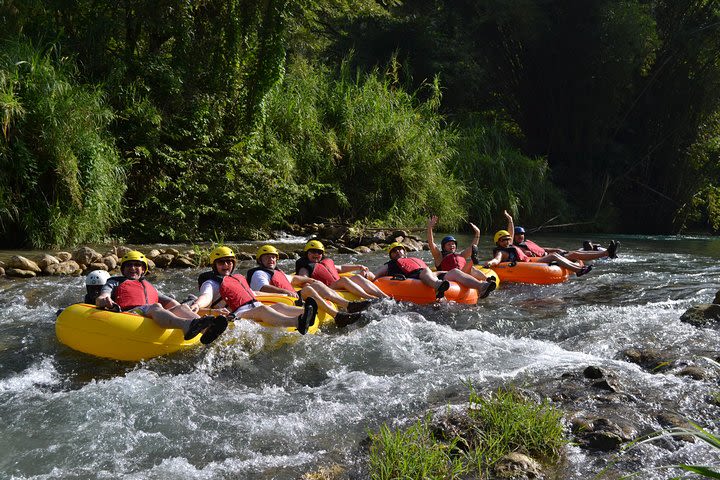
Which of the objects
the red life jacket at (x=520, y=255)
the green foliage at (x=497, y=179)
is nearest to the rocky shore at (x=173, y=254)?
the red life jacket at (x=520, y=255)

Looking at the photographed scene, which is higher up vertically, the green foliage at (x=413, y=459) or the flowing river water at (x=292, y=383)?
the green foliage at (x=413, y=459)

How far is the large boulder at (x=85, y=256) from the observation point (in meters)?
8.43

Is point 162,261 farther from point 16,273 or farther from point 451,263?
point 451,263

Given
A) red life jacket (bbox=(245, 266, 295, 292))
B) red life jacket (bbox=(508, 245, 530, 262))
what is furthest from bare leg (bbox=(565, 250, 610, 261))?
red life jacket (bbox=(245, 266, 295, 292))

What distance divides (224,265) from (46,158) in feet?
14.6

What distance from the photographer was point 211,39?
11867mm

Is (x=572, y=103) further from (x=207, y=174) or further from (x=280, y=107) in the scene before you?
(x=207, y=174)

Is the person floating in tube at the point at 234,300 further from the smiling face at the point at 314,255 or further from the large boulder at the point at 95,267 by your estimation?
the large boulder at the point at 95,267

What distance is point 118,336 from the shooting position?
5.04m

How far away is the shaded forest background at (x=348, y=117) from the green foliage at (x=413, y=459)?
735 centimetres

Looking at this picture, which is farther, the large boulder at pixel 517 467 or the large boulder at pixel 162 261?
the large boulder at pixel 162 261

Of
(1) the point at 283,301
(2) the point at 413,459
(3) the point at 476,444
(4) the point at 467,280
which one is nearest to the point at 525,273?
(4) the point at 467,280

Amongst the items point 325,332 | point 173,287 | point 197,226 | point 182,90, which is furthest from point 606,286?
point 182,90

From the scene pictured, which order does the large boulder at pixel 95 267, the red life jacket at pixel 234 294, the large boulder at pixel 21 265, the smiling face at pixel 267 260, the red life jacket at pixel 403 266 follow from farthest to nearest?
the large boulder at pixel 95 267
the large boulder at pixel 21 265
the red life jacket at pixel 403 266
the smiling face at pixel 267 260
the red life jacket at pixel 234 294
